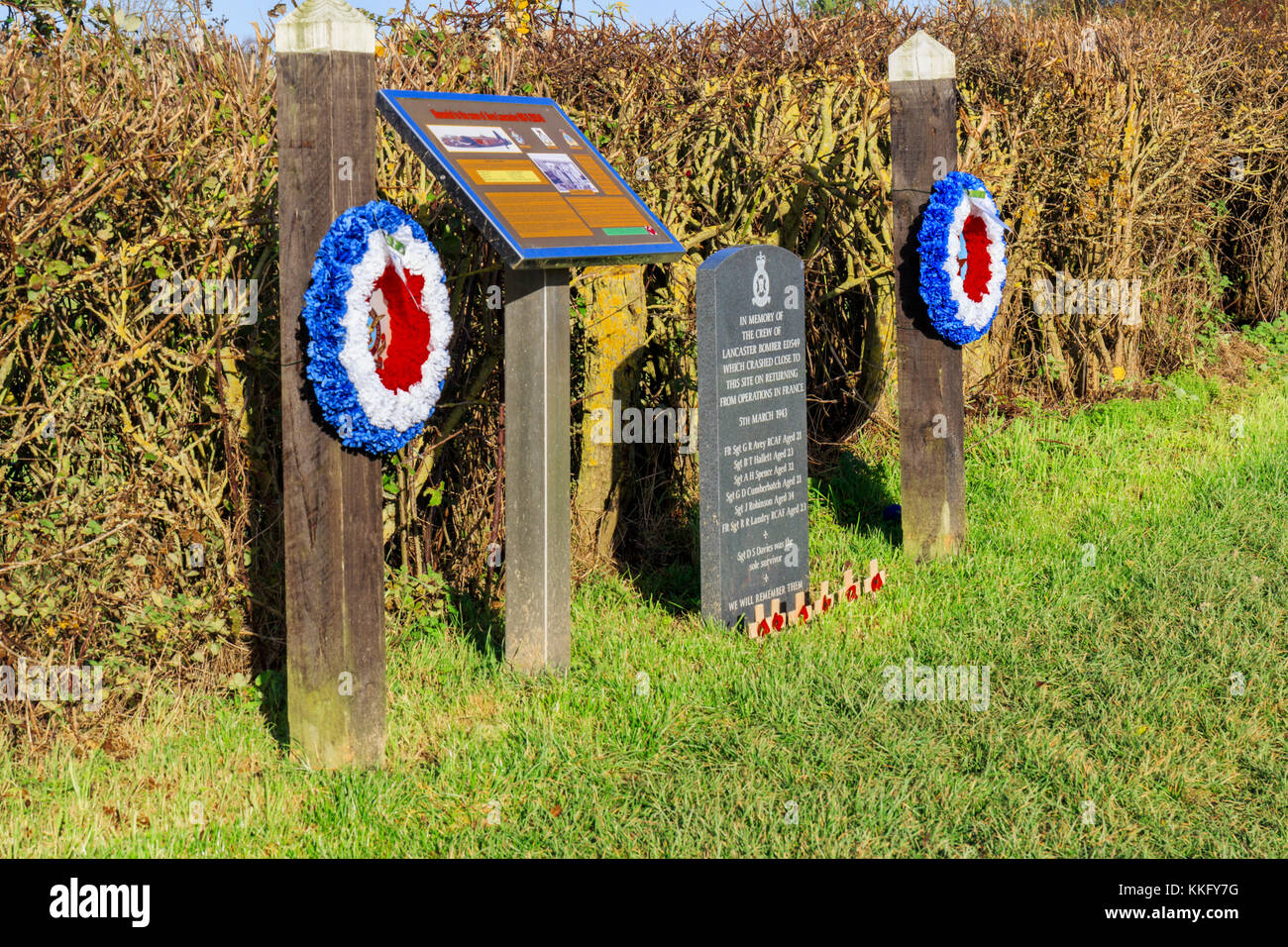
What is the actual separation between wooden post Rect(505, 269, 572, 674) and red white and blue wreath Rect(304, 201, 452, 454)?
1.54ft

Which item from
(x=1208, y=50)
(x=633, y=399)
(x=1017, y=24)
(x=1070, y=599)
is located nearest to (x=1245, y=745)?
(x=1070, y=599)

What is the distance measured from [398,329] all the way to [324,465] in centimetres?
55

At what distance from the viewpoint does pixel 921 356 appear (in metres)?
6.73

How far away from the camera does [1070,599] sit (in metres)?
5.87

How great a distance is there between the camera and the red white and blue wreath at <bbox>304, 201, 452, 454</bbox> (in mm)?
4008

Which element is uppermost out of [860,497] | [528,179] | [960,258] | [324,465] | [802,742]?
[528,179]

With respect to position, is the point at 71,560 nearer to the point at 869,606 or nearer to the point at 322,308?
the point at 322,308

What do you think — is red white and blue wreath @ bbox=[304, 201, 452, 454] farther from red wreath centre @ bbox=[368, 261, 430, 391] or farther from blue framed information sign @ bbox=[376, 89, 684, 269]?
blue framed information sign @ bbox=[376, 89, 684, 269]

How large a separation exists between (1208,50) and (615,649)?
828 cm

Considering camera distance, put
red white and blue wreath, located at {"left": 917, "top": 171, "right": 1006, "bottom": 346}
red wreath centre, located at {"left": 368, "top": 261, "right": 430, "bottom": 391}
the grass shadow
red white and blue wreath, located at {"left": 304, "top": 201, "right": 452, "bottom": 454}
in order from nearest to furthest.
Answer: red white and blue wreath, located at {"left": 304, "top": 201, "right": 452, "bottom": 454}
red wreath centre, located at {"left": 368, "top": 261, "right": 430, "bottom": 391}
red white and blue wreath, located at {"left": 917, "top": 171, "right": 1006, "bottom": 346}
the grass shadow

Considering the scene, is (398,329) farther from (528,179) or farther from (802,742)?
(802,742)

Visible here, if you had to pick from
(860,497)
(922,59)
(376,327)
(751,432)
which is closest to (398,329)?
(376,327)

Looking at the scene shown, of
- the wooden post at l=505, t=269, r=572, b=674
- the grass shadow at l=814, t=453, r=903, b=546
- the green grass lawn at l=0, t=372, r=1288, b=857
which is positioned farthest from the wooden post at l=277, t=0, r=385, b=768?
the grass shadow at l=814, t=453, r=903, b=546

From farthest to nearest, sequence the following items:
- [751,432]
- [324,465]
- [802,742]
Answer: [751,432], [802,742], [324,465]
